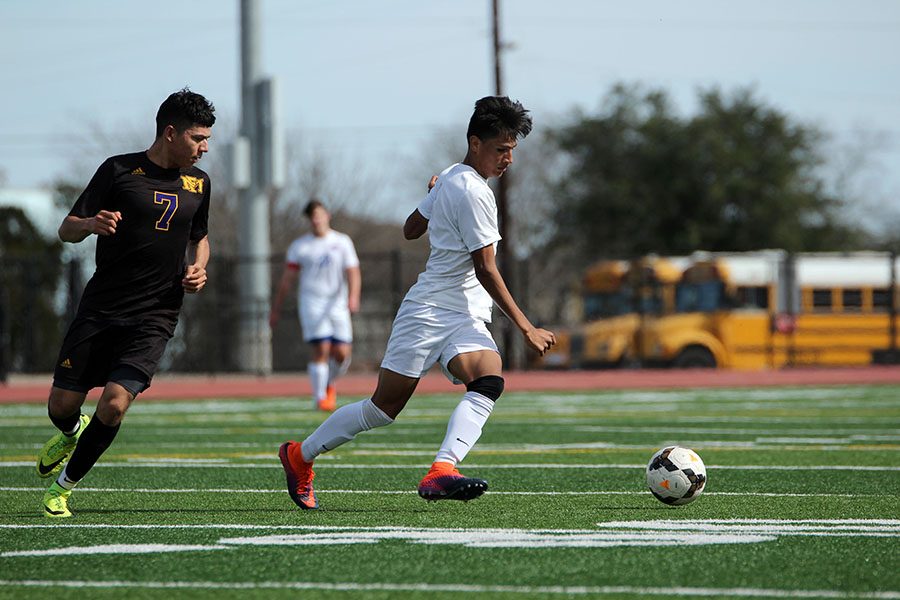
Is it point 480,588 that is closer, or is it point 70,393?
point 480,588

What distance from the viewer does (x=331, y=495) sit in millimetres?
8273

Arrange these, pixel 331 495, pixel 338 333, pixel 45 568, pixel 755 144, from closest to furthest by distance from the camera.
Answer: pixel 45 568 → pixel 331 495 → pixel 338 333 → pixel 755 144

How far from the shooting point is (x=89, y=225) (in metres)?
7.29

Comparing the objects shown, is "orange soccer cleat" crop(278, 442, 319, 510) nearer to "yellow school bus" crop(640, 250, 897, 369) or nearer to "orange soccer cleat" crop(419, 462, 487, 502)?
"orange soccer cleat" crop(419, 462, 487, 502)

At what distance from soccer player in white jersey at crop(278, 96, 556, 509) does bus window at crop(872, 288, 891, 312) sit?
28.5 metres

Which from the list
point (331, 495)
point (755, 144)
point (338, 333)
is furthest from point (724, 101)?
point (331, 495)

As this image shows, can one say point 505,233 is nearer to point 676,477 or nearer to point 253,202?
point 253,202

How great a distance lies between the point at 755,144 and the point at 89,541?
45.8 meters

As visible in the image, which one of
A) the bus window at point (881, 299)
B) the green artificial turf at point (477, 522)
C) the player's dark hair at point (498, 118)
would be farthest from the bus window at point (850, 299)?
the player's dark hair at point (498, 118)

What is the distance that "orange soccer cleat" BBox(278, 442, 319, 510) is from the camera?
749 cm

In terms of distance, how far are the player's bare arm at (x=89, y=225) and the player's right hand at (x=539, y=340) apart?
2037 millimetres

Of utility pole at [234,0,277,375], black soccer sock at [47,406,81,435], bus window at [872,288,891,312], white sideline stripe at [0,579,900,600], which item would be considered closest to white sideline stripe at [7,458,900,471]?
black soccer sock at [47,406,81,435]

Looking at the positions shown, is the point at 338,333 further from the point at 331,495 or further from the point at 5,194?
the point at 5,194

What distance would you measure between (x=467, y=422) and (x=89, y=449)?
6.08 feet
